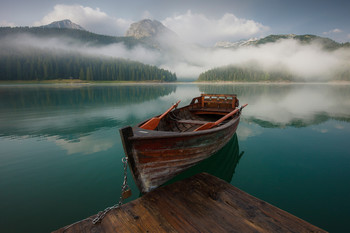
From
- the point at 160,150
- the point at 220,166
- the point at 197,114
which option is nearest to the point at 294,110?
the point at 197,114

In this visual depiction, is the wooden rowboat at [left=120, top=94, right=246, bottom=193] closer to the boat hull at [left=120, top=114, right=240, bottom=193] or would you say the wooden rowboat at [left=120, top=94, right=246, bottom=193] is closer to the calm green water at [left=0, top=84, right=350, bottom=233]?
the boat hull at [left=120, top=114, right=240, bottom=193]

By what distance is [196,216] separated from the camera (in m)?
3.95

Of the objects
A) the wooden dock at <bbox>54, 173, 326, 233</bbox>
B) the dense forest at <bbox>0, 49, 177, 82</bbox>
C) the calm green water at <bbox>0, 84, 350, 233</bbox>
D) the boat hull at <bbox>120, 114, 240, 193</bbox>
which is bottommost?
the calm green water at <bbox>0, 84, 350, 233</bbox>

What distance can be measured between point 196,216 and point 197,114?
1034 cm

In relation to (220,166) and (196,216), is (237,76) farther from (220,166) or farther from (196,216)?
(196,216)

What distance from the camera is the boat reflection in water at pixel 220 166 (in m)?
7.55

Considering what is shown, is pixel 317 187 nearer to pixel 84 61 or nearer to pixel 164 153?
pixel 164 153

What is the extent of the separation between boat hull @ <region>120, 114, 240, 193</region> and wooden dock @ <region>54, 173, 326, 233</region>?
24.1 inches

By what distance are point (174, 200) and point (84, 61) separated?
6621 inches

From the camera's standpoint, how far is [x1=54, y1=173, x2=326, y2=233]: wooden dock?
142 inches

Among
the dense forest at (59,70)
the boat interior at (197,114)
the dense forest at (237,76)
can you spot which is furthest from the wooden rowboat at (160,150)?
the dense forest at (237,76)

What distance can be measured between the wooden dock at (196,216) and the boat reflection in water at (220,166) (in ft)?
8.23

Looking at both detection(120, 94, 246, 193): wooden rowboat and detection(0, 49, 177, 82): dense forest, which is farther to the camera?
detection(0, 49, 177, 82): dense forest

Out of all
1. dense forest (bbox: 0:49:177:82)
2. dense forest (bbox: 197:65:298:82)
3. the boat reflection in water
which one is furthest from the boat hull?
dense forest (bbox: 197:65:298:82)
